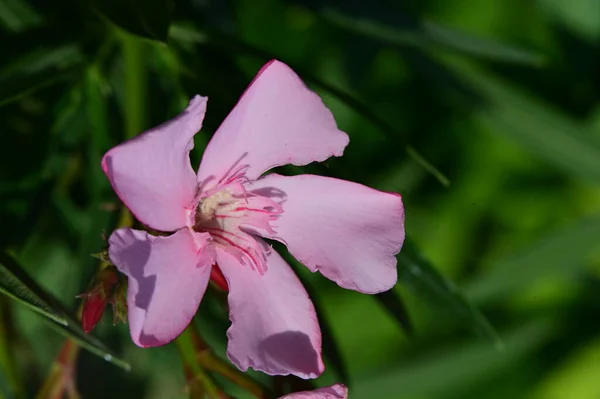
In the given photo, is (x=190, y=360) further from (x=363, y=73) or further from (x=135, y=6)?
(x=363, y=73)

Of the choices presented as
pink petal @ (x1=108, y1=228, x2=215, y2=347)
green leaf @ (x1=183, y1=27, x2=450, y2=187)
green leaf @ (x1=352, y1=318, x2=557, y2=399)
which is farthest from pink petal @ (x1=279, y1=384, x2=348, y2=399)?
green leaf @ (x1=352, y1=318, x2=557, y2=399)

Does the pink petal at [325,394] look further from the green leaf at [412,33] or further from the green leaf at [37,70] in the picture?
the green leaf at [412,33]

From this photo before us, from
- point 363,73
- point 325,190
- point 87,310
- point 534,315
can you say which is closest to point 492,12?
point 363,73

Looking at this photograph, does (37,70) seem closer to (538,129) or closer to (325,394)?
(325,394)

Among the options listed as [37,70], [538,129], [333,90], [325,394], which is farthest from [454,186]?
[325,394]

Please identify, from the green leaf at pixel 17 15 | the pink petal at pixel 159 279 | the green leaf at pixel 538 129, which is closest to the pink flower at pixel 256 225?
the pink petal at pixel 159 279

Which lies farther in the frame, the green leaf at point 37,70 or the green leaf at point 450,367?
the green leaf at point 450,367
